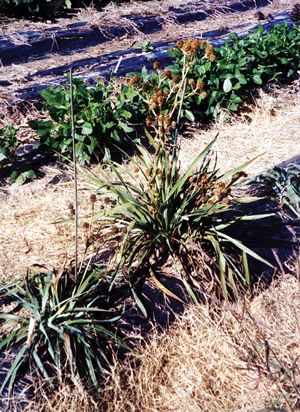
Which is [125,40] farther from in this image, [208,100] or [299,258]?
[299,258]

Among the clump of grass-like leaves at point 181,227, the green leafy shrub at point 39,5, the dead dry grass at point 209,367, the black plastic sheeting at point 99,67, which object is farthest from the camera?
the green leafy shrub at point 39,5

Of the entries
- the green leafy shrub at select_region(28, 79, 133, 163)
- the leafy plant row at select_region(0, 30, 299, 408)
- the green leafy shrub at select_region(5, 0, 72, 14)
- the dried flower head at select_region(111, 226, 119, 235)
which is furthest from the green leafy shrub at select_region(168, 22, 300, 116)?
the green leafy shrub at select_region(5, 0, 72, 14)

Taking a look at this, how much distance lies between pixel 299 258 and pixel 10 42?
197 inches

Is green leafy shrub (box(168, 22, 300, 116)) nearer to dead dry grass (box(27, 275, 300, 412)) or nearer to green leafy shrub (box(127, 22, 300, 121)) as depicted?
green leafy shrub (box(127, 22, 300, 121))

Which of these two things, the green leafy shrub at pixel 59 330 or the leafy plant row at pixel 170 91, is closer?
the green leafy shrub at pixel 59 330

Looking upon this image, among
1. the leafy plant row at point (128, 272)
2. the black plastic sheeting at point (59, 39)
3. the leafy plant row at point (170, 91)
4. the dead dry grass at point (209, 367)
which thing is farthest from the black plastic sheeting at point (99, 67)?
the dead dry grass at point (209, 367)

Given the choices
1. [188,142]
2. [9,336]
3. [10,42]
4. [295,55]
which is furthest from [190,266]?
[10,42]

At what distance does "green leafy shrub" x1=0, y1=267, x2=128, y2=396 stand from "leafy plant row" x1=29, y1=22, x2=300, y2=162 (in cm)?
103

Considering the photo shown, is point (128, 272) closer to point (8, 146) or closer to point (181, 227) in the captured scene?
point (181, 227)

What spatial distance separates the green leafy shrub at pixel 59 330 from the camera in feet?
5.56

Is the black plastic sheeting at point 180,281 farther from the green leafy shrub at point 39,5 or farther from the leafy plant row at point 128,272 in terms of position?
the green leafy shrub at point 39,5

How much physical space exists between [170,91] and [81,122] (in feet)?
2.55

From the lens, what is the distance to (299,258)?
7.27 ft

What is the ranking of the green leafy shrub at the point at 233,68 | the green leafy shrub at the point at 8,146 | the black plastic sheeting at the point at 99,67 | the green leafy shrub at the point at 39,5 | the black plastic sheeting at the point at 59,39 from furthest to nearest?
the green leafy shrub at the point at 39,5 → the black plastic sheeting at the point at 59,39 → the black plastic sheeting at the point at 99,67 → the green leafy shrub at the point at 233,68 → the green leafy shrub at the point at 8,146
